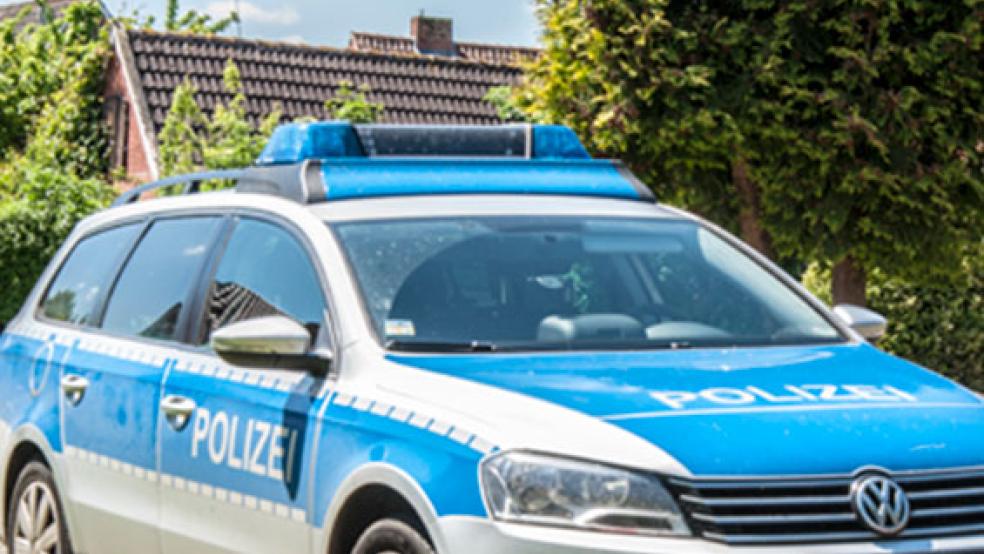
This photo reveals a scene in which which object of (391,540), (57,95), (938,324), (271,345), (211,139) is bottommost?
(938,324)

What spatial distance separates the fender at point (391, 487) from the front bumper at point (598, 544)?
0.34 ft

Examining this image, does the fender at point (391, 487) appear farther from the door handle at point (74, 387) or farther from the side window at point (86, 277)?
the side window at point (86, 277)

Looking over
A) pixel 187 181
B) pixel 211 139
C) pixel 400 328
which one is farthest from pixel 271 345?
pixel 211 139

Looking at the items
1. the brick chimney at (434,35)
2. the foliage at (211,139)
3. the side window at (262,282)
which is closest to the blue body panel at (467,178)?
the side window at (262,282)

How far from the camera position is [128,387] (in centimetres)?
658

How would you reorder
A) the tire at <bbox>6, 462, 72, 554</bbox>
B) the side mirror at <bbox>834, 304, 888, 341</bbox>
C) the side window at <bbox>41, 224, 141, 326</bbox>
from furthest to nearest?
the side window at <bbox>41, 224, 141, 326</bbox> < the tire at <bbox>6, 462, 72, 554</bbox> < the side mirror at <bbox>834, 304, 888, 341</bbox>

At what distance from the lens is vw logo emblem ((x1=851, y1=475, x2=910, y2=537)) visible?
4.49 m

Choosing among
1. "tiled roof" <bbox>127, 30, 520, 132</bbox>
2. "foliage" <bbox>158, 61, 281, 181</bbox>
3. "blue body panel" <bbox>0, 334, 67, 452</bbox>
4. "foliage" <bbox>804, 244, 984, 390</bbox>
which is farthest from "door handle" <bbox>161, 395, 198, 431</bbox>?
"tiled roof" <bbox>127, 30, 520, 132</bbox>

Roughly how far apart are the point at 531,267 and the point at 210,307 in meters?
1.15

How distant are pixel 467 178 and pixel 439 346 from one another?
1164 millimetres

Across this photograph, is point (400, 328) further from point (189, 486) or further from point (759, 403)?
point (759, 403)

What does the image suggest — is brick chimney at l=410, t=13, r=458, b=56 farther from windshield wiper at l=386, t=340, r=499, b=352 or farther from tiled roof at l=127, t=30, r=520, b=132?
windshield wiper at l=386, t=340, r=499, b=352

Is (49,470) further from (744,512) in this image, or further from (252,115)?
(252,115)

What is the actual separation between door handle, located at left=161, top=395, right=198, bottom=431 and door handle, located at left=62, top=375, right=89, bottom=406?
0.78 metres
